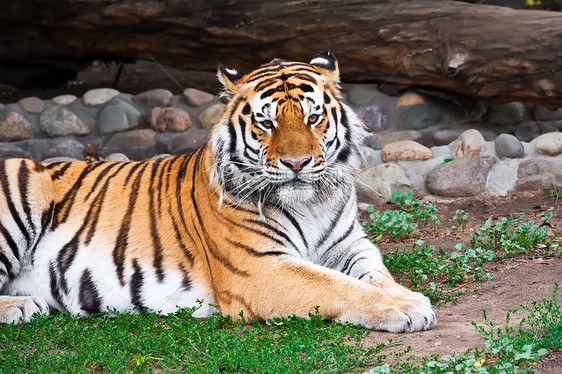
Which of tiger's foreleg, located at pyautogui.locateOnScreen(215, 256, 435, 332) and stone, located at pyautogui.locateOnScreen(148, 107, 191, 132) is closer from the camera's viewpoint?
tiger's foreleg, located at pyautogui.locateOnScreen(215, 256, 435, 332)

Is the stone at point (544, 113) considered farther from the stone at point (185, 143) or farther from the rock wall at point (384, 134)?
the stone at point (185, 143)

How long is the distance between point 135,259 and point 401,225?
212 cm

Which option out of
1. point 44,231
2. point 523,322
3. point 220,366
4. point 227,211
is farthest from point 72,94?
point 523,322

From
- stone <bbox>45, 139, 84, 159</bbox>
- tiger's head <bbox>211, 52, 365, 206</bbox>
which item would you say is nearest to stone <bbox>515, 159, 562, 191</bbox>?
tiger's head <bbox>211, 52, 365, 206</bbox>

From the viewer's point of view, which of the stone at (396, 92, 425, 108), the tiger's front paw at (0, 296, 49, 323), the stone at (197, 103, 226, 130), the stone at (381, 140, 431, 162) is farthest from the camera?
the stone at (197, 103, 226, 130)

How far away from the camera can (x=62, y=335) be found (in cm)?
407

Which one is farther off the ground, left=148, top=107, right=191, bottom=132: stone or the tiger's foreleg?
the tiger's foreleg

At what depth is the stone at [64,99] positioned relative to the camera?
802cm

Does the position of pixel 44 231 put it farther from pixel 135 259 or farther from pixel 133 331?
pixel 133 331

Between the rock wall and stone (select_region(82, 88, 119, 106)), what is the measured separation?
0.4 inches

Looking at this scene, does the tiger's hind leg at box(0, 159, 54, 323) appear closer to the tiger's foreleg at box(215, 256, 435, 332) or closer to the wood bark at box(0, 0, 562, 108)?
the tiger's foreleg at box(215, 256, 435, 332)

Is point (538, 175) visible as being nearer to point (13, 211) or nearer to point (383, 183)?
point (383, 183)

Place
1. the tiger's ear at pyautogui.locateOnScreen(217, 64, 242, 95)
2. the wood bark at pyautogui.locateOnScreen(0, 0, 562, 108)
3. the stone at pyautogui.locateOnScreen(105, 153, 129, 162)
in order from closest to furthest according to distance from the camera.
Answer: the tiger's ear at pyautogui.locateOnScreen(217, 64, 242, 95) < the wood bark at pyautogui.locateOnScreen(0, 0, 562, 108) < the stone at pyautogui.locateOnScreen(105, 153, 129, 162)

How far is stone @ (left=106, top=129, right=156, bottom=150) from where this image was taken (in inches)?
306
